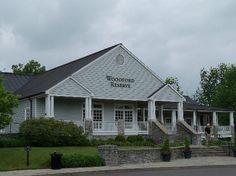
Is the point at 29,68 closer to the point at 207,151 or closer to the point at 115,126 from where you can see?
the point at 115,126

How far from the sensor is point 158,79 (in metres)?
39.6

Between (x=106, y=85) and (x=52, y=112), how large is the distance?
5.73 meters

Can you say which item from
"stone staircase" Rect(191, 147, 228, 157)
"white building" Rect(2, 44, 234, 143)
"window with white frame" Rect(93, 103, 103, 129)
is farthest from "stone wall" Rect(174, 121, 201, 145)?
"window with white frame" Rect(93, 103, 103, 129)

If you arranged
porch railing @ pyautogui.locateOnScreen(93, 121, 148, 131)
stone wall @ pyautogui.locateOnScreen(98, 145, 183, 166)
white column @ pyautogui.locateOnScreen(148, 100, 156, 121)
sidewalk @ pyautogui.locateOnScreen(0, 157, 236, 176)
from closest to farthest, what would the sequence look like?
sidewalk @ pyautogui.locateOnScreen(0, 157, 236, 176) → stone wall @ pyautogui.locateOnScreen(98, 145, 183, 166) → porch railing @ pyautogui.locateOnScreen(93, 121, 148, 131) → white column @ pyautogui.locateOnScreen(148, 100, 156, 121)

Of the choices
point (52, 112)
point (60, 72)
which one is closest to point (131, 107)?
point (60, 72)

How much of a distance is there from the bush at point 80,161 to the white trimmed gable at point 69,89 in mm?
11052

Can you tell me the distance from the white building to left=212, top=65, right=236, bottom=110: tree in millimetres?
27368

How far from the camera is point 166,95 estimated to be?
38719 millimetres

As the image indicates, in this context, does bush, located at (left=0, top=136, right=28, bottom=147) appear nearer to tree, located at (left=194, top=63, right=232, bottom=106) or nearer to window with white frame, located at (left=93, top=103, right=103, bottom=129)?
window with white frame, located at (left=93, top=103, right=103, bottom=129)

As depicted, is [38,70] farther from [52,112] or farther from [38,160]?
[38,160]

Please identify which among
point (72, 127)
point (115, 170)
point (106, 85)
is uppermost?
point (106, 85)

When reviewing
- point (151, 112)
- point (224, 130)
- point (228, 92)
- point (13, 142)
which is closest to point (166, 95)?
point (151, 112)

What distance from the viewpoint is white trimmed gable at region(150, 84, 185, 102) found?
3819 centimetres

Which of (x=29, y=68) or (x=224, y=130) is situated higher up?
(x=29, y=68)
